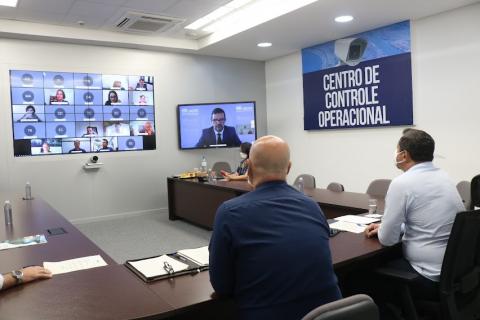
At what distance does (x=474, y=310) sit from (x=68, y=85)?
19.4 ft

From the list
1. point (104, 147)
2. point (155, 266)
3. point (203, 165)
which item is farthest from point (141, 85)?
point (155, 266)

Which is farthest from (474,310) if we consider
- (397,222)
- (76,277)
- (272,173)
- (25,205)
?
(25,205)

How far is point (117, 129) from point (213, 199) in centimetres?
224

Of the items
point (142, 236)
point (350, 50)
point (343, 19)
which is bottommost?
point (142, 236)

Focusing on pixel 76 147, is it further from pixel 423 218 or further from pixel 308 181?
pixel 423 218

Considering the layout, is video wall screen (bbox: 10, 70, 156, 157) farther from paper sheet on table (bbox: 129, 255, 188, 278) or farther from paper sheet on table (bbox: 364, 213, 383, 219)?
paper sheet on table (bbox: 129, 255, 188, 278)

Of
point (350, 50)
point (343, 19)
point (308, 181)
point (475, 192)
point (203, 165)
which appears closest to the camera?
point (475, 192)

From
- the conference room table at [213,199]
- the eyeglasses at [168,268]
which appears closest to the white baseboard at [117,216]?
the conference room table at [213,199]

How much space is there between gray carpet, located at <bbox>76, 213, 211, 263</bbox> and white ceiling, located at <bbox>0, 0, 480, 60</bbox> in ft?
9.15

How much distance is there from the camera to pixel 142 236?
5453mm

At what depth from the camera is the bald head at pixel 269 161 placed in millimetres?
1576

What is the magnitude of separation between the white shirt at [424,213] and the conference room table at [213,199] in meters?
1.11

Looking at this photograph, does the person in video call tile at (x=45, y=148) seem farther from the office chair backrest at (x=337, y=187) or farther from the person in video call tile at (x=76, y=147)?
the office chair backrest at (x=337, y=187)

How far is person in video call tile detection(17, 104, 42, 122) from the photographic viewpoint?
19.4 feet
